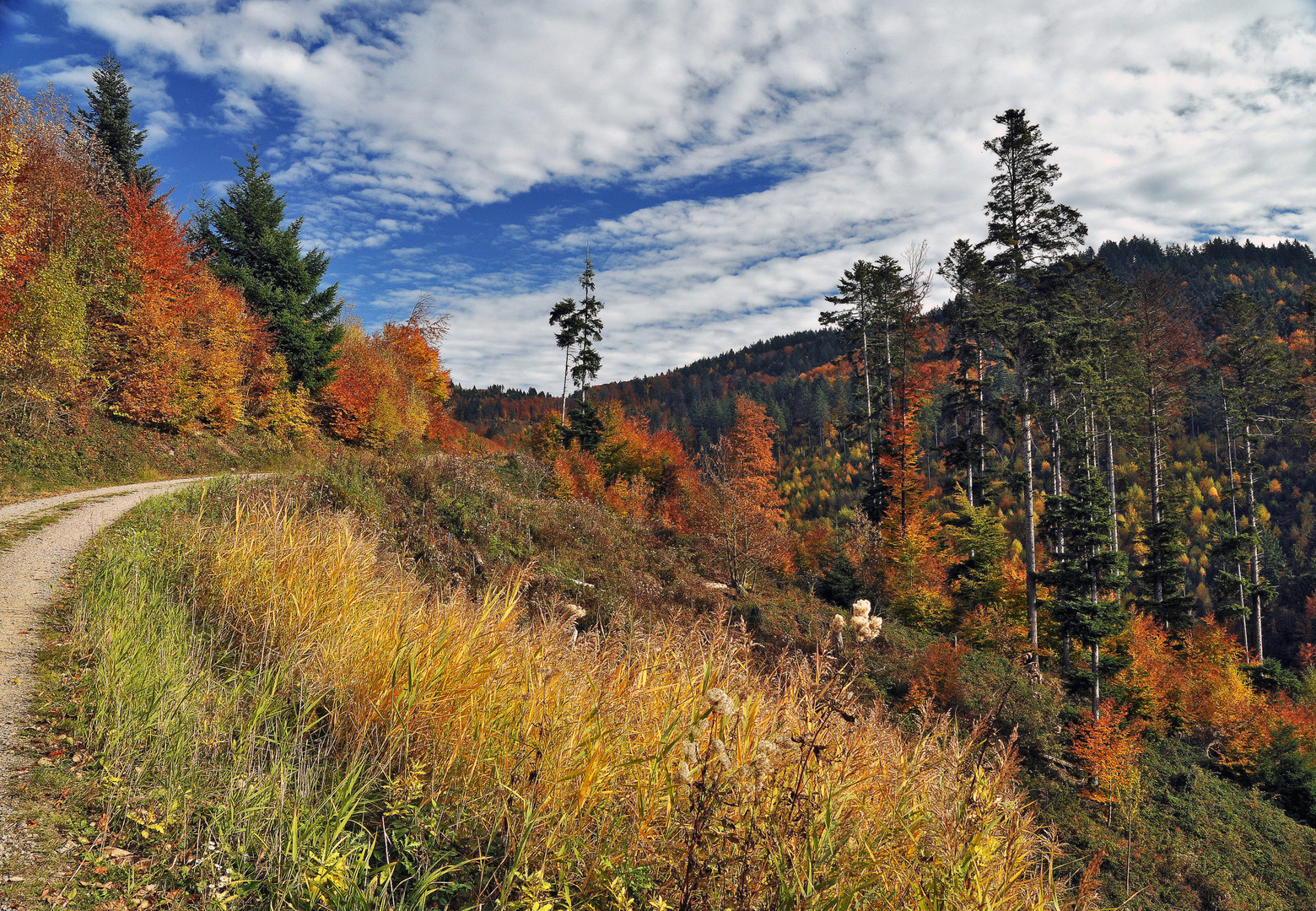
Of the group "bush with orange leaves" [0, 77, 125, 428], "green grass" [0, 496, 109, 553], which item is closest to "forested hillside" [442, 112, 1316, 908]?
"green grass" [0, 496, 109, 553]

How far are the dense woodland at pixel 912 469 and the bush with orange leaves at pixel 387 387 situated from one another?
270 millimetres

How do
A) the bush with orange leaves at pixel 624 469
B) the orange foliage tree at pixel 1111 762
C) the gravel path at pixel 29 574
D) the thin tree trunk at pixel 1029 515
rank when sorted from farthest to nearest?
the bush with orange leaves at pixel 624 469 < the thin tree trunk at pixel 1029 515 < the orange foliage tree at pixel 1111 762 < the gravel path at pixel 29 574

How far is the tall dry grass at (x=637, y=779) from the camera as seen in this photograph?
2414mm

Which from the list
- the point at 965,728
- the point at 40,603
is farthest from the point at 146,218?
the point at 965,728

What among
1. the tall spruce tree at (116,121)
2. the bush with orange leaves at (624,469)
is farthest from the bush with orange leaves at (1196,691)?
the tall spruce tree at (116,121)

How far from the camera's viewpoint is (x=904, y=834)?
2918mm

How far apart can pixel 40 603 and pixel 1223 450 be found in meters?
105

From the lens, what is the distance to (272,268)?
3116 centimetres

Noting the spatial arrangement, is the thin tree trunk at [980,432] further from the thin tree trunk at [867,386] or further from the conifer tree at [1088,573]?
the thin tree trunk at [867,386]

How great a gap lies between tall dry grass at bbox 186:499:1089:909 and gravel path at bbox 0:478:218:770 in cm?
116

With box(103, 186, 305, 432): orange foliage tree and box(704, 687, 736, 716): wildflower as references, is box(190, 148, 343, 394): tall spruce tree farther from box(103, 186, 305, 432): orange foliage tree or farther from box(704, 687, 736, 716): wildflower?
box(704, 687, 736, 716): wildflower

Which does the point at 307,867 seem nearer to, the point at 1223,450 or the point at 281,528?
the point at 281,528

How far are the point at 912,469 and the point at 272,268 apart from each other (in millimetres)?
35385

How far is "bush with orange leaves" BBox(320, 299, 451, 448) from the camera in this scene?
3209 cm
